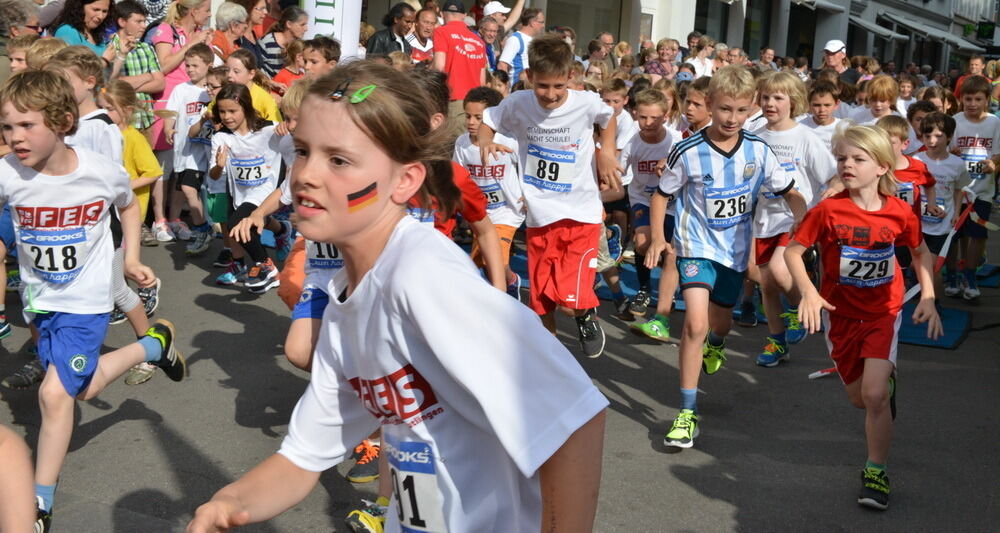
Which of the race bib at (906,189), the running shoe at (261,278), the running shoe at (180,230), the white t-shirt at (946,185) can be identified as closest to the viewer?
the race bib at (906,189)

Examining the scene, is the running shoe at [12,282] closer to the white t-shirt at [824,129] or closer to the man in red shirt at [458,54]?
the man in red shirt at [458,54]

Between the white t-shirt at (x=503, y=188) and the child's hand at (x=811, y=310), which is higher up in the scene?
the white t-shirt at (x=503, y=188)

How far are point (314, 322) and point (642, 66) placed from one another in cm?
1253

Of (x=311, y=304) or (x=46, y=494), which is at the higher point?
(x=311, y=304)

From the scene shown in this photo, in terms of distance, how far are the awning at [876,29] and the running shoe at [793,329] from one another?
37878mm

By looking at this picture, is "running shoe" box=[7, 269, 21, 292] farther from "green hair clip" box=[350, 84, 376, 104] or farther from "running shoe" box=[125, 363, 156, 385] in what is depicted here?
"green hair clip" box=[350, 84, 376, 104]

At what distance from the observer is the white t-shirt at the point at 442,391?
68.6 inches

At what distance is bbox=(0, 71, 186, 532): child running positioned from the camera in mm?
4316

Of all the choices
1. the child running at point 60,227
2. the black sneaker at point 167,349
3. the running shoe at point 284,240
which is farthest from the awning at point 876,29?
the child running at point 60,227

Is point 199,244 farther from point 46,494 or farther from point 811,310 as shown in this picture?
point 811,310

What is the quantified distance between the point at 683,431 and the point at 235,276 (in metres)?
4.84

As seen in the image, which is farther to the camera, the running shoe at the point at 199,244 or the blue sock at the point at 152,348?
the running shoe at the point at 199,244

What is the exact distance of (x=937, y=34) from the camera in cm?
5025

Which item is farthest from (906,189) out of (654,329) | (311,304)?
(311,304)
